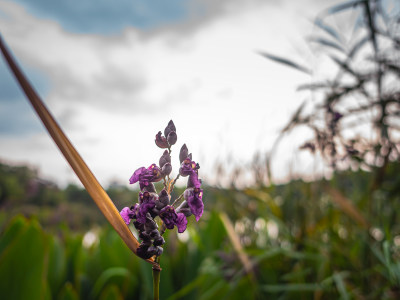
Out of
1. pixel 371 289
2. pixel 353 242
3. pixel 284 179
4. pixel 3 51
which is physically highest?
pixel 3 51

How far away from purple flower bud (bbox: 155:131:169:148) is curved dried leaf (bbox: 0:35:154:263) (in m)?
0.11

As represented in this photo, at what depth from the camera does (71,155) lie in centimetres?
35

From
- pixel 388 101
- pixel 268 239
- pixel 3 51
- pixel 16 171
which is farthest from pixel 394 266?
pixel 16 171

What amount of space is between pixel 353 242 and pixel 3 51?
6.86ft

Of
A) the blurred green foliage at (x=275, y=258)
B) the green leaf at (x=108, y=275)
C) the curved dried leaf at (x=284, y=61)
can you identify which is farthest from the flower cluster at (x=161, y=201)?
the green leaf at (x=108, y=275)

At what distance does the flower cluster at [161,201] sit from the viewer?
0.41m

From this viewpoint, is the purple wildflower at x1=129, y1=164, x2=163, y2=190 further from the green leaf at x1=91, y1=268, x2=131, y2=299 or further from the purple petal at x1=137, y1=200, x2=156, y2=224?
the green leaf at x1=91, y1=268, x2=131, y2=299

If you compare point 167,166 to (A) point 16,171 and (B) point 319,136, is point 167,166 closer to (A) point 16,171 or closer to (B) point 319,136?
(B) point 319,136

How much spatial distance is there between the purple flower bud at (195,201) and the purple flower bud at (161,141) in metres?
0.08

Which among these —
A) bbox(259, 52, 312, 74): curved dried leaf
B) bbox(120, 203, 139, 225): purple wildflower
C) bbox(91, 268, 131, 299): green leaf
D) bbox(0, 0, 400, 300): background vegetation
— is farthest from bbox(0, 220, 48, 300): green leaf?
bbox(259, 52, 312, 74): curved dried leaf

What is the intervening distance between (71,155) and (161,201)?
0.45 feet

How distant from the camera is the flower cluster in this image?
41cm

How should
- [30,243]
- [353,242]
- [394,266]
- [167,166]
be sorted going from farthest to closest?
[353,242] < [394,266] < [30,243] < [167,166]

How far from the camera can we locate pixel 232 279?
1502 mm
